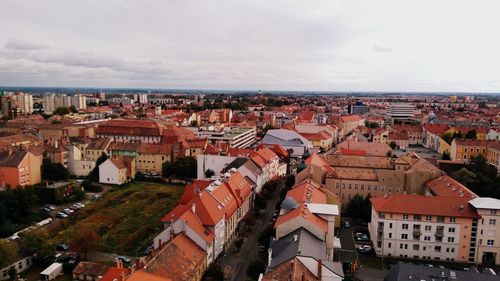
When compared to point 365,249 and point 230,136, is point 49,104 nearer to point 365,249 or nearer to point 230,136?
point 230,136

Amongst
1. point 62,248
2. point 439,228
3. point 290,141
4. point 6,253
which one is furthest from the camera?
point 290,141

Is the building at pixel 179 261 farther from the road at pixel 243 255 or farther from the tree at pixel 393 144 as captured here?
the tree at pixel 393 144

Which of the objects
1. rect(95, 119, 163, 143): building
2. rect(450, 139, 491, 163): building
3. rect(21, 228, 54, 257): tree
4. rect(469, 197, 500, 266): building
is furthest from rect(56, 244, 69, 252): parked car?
rect(450, 139, 491, 163): building

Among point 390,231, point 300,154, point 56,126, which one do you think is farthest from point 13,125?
point 390,231

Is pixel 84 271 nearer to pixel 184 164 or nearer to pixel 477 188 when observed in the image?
pixel 184 164

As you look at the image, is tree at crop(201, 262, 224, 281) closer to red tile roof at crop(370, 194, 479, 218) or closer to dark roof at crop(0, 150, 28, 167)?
red tile roof at crop(370, 194, 479, 218)

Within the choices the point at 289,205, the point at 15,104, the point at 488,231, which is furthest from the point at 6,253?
the point at 15,104
